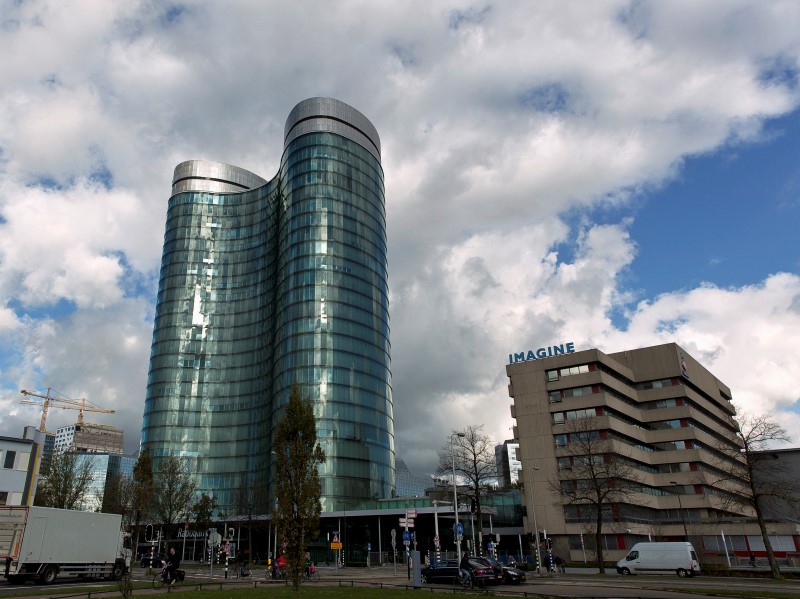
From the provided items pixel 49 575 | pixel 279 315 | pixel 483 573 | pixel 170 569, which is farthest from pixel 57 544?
pixel 279 315

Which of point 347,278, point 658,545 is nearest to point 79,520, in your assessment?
point 658,545

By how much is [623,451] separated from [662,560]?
35.7 metres

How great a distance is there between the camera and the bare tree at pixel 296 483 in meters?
30.5

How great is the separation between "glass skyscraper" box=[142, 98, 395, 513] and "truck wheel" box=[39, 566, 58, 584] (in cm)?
6222

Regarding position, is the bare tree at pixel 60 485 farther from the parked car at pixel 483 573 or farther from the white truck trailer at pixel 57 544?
the parked car at pixel 483 573

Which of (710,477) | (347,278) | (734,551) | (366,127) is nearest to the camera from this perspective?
(734,551)

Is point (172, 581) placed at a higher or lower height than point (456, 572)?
higher

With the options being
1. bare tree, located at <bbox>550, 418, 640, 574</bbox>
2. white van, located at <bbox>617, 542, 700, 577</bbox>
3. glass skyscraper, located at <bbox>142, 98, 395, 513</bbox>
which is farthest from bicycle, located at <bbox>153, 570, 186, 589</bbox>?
glass skyscraper, located at <bbox>142, 98, 395, 513</bbox>

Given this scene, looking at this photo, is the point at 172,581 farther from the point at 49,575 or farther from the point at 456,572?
the point at 456,572

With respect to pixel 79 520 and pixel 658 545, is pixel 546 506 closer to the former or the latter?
pixel 658 545

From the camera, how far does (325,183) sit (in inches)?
4749

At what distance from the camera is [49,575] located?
3722 cm

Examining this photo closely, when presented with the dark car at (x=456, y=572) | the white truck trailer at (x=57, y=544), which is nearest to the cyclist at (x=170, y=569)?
the white truck trailer at (x=57, y=544)

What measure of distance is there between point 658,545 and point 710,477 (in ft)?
169
